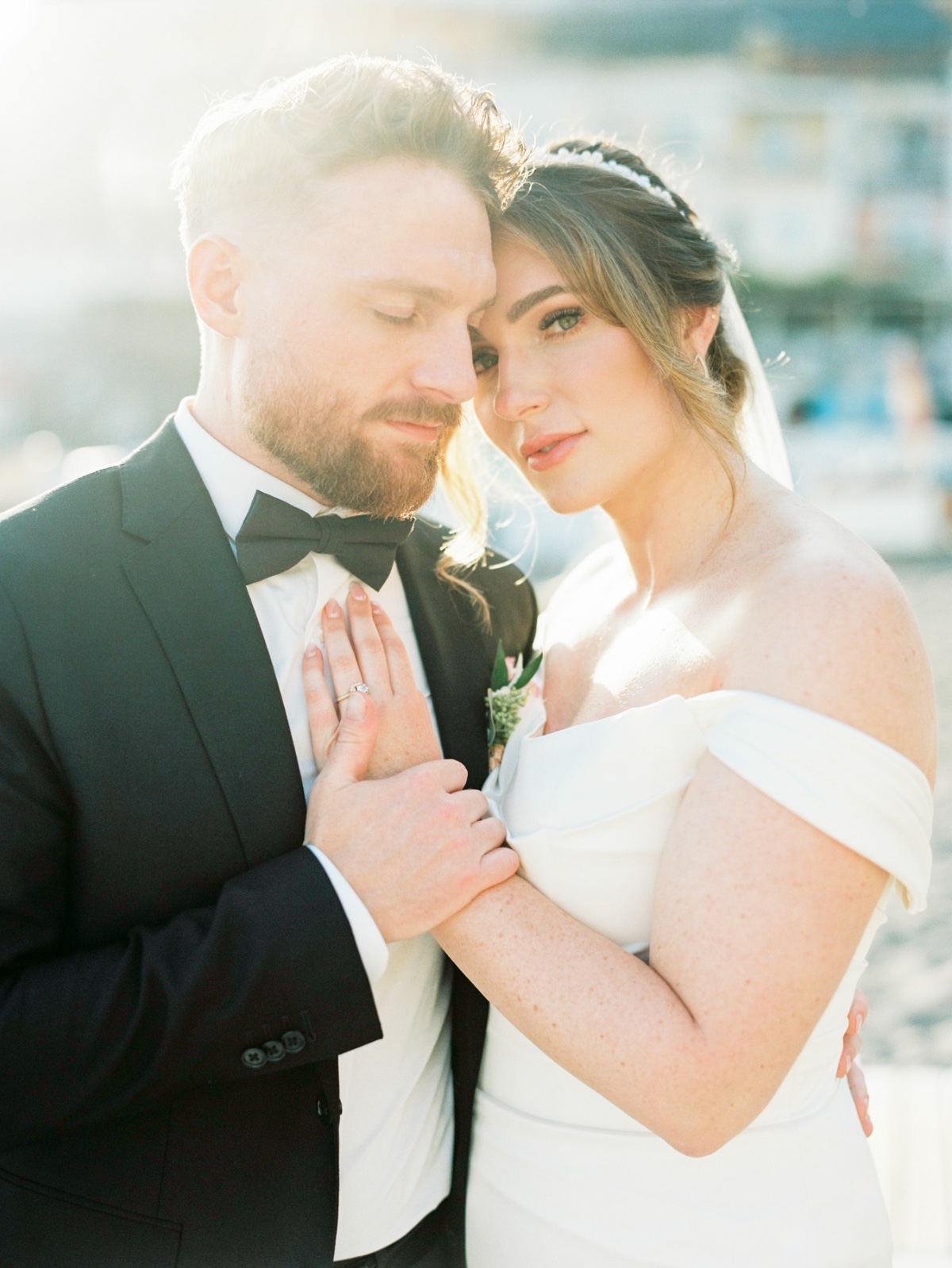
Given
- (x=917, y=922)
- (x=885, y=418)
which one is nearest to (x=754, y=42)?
(x=885, y=418)

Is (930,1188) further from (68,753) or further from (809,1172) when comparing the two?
(68,753)

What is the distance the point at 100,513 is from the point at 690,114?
3128 centimetres

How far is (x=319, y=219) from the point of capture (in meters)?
1.99

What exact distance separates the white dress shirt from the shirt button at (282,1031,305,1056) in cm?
25

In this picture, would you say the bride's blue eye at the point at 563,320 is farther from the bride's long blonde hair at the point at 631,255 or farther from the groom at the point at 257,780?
the groom at the point at 257,780

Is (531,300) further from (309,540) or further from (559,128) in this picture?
(559,128)

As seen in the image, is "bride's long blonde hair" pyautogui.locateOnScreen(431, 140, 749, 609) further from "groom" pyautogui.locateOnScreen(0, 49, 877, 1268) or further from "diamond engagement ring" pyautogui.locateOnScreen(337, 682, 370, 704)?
"diamond engagement ring" pyautogui.locateOnScreen(337, 682, 370, 704)

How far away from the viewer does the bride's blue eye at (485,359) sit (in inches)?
95.6

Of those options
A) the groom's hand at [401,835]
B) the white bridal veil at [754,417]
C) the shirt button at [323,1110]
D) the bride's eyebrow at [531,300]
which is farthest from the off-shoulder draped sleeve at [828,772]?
the white bridal veil at [754,417]

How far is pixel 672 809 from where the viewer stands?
1.87 m

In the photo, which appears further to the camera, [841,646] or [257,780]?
[257,780]

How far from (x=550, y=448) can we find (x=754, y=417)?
674mm

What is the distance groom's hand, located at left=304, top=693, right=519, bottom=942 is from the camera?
178cm

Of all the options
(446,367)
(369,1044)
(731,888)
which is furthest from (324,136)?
(369,1044)
